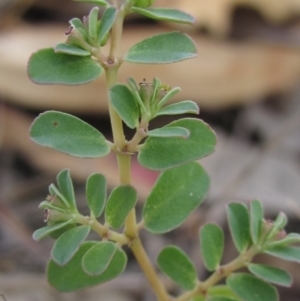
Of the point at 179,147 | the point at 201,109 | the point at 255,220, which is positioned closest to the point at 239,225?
the point at 255,220

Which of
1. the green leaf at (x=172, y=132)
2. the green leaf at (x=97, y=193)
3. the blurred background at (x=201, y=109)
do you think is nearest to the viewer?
the green leaf at (x=172, y=132)

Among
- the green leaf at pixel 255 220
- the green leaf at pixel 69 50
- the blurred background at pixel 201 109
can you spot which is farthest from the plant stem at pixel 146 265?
the blurred background at pixel 201 109

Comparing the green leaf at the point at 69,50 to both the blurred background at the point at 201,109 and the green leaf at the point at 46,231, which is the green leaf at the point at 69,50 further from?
the blurred background at the point at 201,109

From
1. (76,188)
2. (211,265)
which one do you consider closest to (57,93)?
(76,188)

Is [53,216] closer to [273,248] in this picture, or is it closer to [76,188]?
[273,248]

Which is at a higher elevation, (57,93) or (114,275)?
(114,275)

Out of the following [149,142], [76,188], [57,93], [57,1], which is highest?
[149,142]
